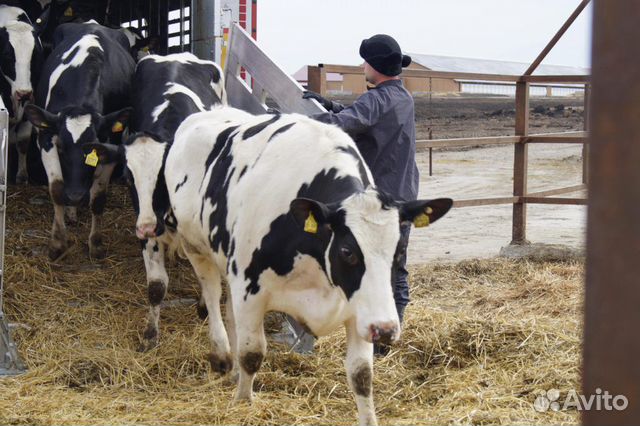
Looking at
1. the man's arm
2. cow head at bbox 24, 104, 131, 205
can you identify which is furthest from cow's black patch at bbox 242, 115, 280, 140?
cow head at bbox 24, 104, 131, 205

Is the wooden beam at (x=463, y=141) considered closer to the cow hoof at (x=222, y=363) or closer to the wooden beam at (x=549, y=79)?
the wooden beam at (x=549, y=79)

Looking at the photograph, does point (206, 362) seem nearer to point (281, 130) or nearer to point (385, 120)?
point (281, 130)

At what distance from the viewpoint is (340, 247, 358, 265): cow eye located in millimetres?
3685

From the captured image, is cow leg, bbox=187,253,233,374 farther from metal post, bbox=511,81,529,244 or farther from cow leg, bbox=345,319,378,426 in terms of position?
metal post, bbox=511,81,529,244

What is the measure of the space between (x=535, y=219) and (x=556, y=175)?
22.6ft

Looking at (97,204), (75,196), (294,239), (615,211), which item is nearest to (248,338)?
(294,239)

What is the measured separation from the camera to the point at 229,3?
312 inches

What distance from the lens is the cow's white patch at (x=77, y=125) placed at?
7.04 m

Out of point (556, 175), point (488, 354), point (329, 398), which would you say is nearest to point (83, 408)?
point (329, 398)

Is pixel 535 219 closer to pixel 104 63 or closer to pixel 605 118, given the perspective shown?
pixel 104 63

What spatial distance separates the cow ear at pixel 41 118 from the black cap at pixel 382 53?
2.92 m

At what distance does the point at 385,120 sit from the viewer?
17.8ft

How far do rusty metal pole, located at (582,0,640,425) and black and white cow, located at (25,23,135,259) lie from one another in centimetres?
559

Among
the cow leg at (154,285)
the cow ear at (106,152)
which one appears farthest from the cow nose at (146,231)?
the cow ear at (106,152)
